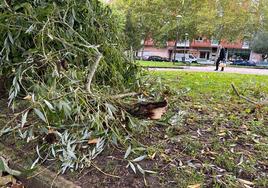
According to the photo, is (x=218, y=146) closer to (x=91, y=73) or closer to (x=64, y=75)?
(x=91, y=73)

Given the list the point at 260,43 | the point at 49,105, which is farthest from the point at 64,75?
the point at 260,43

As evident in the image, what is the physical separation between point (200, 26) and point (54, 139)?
24.4m

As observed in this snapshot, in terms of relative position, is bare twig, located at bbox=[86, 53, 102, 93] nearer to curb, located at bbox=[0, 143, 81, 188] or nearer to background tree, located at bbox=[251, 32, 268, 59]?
curb, located at bbox=[0, 143, 81, 188]

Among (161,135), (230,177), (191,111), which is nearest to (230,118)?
(191,111)

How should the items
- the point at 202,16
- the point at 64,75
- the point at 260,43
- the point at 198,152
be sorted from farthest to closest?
1. the point at 260,43
2. the point at 202,16
3. the point at 64,75
4. the point at 198,152

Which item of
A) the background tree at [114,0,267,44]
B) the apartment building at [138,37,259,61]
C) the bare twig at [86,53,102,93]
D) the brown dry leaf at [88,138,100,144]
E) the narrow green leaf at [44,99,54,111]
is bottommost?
the apartment building at [138,37,259,61]

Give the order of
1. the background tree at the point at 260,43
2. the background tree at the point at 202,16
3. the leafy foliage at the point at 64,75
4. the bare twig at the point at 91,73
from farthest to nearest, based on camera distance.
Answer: the background tree at the point at 260,43, the background tree at the point at 202,16, the bare twig at the point at 91,73, the leafy foliage at the point at 64,75

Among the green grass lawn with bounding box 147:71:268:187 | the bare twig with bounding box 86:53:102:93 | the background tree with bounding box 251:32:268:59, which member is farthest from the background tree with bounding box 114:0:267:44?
the bare twig with bounding box 86:53:102:93

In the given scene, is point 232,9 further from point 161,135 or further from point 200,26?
point 161,135

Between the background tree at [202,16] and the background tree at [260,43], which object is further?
the background tree at [260,43]

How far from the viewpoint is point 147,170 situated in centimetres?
189

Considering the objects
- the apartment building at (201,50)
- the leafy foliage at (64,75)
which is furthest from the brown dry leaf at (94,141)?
the apartment building at (201,50)

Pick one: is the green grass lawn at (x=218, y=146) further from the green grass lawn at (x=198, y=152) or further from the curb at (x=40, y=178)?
the curb at (x=40, y=178)

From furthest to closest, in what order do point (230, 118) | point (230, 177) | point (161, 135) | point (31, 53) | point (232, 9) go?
point (232, 9), point (230, 118), point (31, 53), point (161, 135), point (230, 177)
